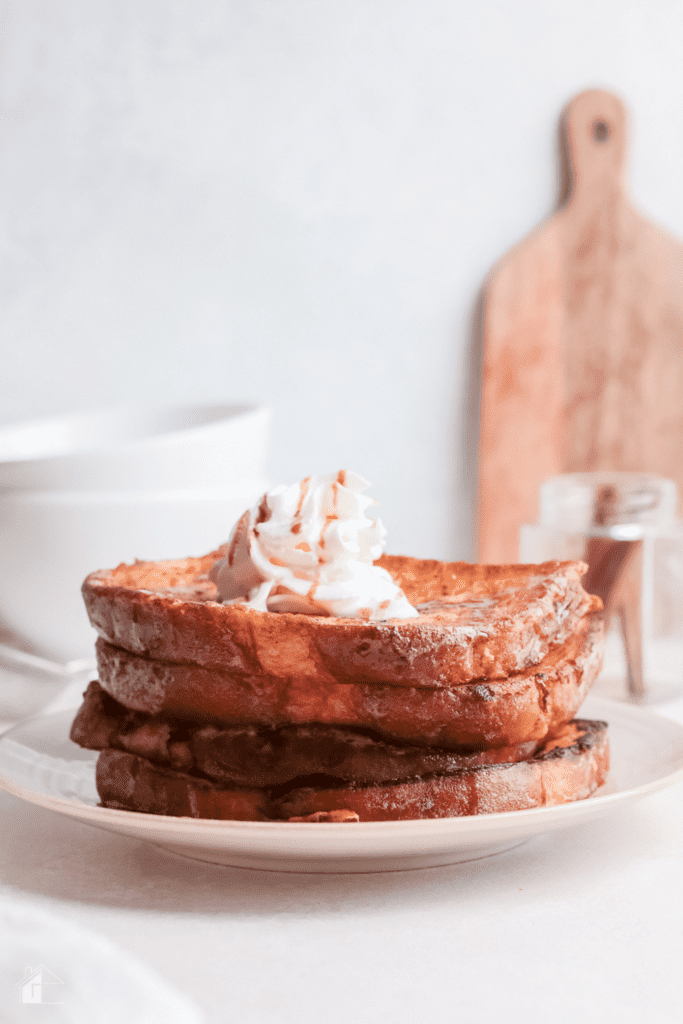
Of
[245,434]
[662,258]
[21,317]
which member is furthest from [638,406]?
[21,317]

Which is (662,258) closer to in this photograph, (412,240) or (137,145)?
(412,240)

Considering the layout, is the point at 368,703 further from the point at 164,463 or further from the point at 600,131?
the point at 600,131

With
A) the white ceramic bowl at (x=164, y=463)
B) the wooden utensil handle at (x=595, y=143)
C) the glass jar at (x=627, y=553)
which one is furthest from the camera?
the wooden utensil handle at (x=595, y=143)

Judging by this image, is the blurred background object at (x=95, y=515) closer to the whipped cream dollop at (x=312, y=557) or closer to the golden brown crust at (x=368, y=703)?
the whipped cream dollop at (x=312, y=557)

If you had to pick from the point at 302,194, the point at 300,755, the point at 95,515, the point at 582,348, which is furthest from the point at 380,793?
the point at 302,194

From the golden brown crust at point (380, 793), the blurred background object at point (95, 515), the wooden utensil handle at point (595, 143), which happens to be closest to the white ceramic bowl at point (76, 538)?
the blurred background object at point (95, 515)

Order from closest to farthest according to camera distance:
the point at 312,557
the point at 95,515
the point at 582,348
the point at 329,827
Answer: the point at 329,827 < the point at 312,557 < the point at 95,515 < the point at 582,348
